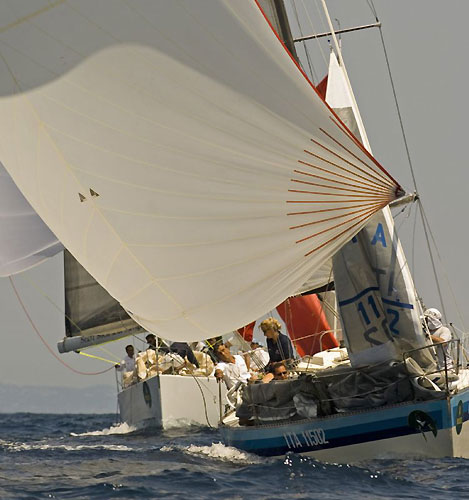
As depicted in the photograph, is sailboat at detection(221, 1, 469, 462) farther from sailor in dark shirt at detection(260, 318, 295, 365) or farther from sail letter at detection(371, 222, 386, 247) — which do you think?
sailor in dark shirt at detection(260, 318, 295, 365)

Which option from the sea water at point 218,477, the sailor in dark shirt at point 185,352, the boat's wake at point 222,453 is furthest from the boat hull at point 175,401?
the sea water at point 218,477

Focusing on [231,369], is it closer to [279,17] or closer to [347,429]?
[347,429]

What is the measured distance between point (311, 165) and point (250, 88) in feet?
3.42

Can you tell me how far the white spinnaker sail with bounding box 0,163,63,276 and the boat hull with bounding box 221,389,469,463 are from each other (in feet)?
26.0

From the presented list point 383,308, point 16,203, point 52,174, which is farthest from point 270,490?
point 16,203

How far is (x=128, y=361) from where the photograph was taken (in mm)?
23438

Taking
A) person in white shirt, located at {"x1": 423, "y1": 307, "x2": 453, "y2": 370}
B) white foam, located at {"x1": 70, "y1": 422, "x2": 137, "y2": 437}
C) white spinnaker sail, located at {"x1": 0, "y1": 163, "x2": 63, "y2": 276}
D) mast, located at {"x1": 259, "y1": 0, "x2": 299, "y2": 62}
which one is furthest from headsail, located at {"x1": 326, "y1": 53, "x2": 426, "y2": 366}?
white foam, located at {"x1": 70, "y1": 422, "x2": 137, "y2": 437}

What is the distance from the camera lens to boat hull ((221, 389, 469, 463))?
11.7 metres

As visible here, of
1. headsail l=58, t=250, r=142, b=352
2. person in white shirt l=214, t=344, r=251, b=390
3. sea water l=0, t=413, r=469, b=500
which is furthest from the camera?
headsail l=58, t=250, r=142, b=352

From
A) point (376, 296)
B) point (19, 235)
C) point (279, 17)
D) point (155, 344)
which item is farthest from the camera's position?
point (155, 344)

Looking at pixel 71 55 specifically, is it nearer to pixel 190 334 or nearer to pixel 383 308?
pixel 190 334

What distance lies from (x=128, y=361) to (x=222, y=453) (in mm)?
10140

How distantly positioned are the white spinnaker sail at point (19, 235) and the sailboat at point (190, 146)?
258 inches

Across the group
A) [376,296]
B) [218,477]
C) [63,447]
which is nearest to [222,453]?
[218,477]
